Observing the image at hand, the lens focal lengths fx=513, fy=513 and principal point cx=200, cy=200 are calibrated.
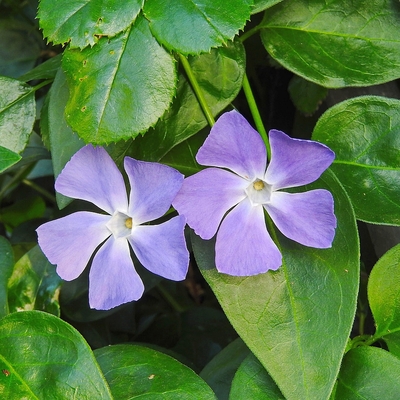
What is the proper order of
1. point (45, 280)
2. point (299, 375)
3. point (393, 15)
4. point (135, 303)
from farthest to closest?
1. point (135, 303)
2. point (45, 280)
3. point (393, 15)
4. point (299, 375)

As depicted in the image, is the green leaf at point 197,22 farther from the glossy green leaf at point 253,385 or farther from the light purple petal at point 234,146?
the glossy green leaf at point 253,385

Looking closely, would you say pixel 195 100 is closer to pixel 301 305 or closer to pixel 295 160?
pixel 295 160

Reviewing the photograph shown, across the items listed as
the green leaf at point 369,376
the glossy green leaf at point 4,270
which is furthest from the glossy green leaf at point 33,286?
the green leaf at point 369,376

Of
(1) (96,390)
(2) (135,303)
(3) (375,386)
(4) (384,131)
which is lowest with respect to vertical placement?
(2) (135,303)

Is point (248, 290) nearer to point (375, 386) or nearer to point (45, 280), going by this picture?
point (375, 386)

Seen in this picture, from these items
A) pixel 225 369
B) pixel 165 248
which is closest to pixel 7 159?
pixel 165 248

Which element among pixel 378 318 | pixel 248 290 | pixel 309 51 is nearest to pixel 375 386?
pixel 378 318
